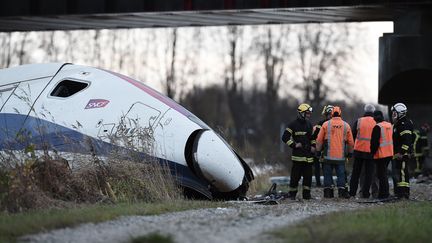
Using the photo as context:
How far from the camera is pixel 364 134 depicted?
56.9ft

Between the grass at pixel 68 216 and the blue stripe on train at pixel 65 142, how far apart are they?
1.50 meters

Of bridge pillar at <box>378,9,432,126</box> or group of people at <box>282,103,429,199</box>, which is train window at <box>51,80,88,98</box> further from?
bridge pillar at <box>378,9,432,126</box>

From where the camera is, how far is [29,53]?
49906 mm

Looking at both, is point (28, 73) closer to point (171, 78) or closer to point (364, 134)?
point (364, 134)

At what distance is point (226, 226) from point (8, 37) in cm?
4287

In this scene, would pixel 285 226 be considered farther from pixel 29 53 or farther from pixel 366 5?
pixel 29 53

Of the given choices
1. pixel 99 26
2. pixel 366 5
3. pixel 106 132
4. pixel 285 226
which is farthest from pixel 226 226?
pixel 99 26

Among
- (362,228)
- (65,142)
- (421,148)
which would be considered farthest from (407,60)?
(362,228)

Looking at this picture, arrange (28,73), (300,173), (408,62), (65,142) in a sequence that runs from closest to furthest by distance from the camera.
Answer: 1. (65,142)
2. (28,73)
3. (300,173)
4. (408,62)

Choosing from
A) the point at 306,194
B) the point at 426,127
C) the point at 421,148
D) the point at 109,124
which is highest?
the point at 109,124

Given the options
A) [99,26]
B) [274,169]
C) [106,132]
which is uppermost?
[99,26]

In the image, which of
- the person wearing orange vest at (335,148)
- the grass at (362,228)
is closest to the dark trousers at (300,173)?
the person wearing orange vest at (335,148)

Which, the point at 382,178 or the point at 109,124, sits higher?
the point at 109,124

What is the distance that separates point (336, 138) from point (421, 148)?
41.2 ft
